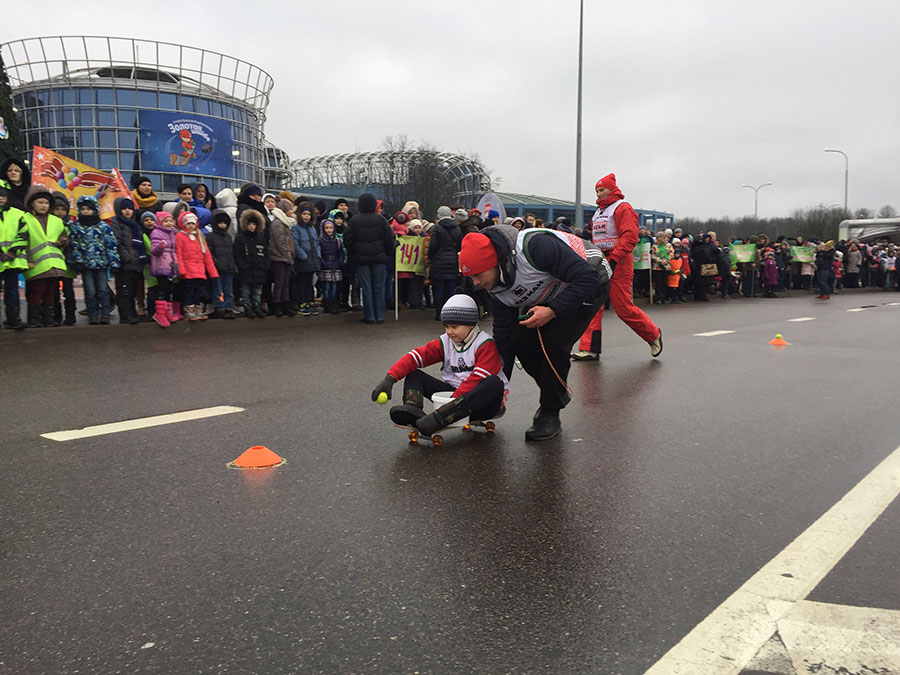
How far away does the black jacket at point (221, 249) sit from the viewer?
1179cm

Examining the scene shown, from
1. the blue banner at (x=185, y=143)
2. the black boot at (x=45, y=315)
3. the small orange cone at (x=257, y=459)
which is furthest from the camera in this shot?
the blue banner at (x=185, y=143)

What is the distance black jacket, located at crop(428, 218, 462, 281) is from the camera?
14289 mm

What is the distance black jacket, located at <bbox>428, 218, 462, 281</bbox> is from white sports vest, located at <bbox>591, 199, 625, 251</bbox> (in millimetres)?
5527

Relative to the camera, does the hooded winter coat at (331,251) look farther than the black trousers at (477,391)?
Yes

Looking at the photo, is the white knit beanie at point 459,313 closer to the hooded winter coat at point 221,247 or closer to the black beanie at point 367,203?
the hooded winter coat at point 221,247

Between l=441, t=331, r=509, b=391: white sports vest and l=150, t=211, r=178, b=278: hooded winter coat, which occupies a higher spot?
l=150, t=211, r=178, b=278: hooded winter coat

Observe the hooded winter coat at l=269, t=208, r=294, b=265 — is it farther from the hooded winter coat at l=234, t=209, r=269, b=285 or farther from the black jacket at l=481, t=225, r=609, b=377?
the black jacket at l=481, t=225, r=609, b=377

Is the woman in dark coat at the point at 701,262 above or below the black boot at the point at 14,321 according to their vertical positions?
above

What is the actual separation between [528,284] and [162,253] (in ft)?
24.8

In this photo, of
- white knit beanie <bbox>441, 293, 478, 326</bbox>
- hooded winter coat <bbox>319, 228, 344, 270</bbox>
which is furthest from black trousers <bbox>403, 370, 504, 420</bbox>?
hooded winter coat <bbox>319, 228, 344, 270</bbox>

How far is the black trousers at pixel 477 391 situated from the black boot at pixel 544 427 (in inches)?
10.1

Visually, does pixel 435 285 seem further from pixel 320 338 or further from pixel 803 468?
pixel 803 468

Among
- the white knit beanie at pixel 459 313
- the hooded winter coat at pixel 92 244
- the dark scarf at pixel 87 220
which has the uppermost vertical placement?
the dark scarf at pixel 87 220

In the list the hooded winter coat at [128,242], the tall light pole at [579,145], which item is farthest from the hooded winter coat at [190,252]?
the tall light pole at [579,145]
